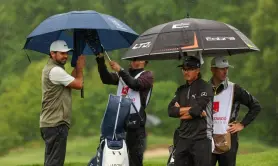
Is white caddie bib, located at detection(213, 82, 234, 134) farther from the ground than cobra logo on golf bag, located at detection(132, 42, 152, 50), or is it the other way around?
cobra logo on golf bag, located at detection(132, 42, 152, 50)

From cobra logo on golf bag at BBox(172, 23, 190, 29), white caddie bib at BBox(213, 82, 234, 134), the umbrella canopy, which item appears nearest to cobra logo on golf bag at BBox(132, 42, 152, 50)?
cobra logo on golf bag at BBox(172, 23, 190, 29)

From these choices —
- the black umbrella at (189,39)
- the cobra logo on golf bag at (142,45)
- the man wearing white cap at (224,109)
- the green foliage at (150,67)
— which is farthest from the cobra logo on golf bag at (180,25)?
the green foliage at (150,67)

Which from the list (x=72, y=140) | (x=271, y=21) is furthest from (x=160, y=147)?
(x=271, y=21)

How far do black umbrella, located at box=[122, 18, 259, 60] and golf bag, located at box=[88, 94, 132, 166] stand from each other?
29.7 inches

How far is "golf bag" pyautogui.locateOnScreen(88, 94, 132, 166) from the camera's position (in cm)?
656

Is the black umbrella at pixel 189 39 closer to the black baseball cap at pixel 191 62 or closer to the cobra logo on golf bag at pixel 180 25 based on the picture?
the cobra logo on golf bag at pixel 180 25

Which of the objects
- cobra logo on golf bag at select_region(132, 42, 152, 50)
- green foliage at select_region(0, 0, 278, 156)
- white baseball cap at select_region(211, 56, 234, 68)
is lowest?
green foliage at select_region(0, 0, 278, 156)

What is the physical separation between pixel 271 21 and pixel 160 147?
388 inches

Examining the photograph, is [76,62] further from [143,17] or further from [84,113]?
[143,17]

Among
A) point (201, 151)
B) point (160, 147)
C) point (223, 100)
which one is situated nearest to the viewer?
point (201, 151)

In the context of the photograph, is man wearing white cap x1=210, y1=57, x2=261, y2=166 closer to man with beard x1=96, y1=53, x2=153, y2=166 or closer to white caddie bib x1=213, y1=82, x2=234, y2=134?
white caddie bib x1=213, y1=82, x2=234, y2=134

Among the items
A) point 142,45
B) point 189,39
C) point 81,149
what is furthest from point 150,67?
point 189,39

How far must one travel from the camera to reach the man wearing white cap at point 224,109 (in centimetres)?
645

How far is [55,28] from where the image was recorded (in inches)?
265
